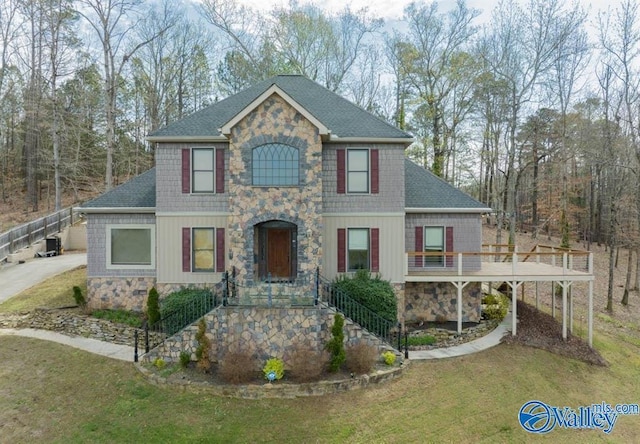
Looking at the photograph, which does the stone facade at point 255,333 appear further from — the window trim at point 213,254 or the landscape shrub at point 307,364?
the window trim at point 213,254

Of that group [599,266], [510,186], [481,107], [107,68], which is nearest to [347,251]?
[510,186]

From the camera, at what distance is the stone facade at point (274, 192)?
12125mm

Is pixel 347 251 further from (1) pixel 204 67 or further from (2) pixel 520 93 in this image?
(1) pixel 204 67

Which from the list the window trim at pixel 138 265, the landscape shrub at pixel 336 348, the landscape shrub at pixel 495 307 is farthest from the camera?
the landscape shrub at pixel 495 307

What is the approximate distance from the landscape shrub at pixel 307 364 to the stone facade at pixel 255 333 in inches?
15.1

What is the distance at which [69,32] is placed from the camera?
23.5 m

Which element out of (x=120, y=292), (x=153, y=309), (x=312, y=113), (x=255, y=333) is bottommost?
(x=255, y=333)

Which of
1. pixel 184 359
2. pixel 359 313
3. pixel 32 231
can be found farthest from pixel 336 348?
pixel 32 231

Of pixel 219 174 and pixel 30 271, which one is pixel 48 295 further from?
pixel 219 174

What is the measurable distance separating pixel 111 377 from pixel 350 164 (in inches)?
406

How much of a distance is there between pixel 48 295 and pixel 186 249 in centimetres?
653

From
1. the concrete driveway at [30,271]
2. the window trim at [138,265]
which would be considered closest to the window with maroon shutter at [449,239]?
the window trim at [138,265]

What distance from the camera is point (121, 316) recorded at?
1353 cm

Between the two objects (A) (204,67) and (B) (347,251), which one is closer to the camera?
(B) (347,251)
